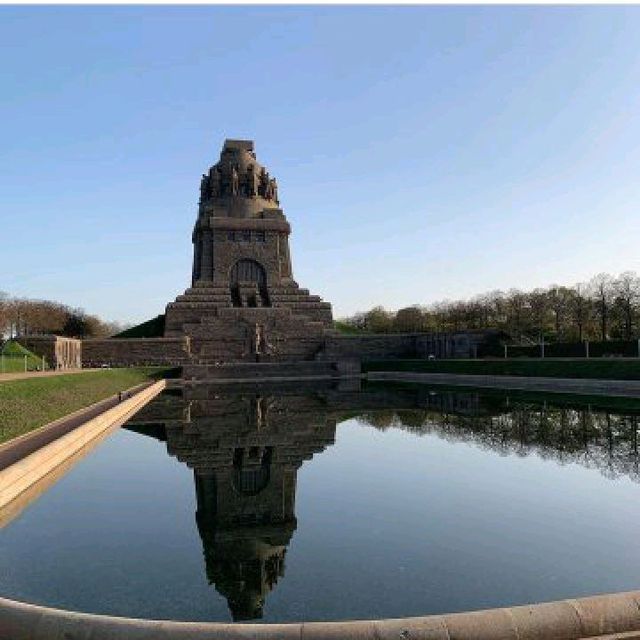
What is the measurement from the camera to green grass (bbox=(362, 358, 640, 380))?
3147 cm

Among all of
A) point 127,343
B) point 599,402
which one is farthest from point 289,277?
point 599,402

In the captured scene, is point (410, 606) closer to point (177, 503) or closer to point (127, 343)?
point (177, 503)

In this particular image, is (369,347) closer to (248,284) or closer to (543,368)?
(248,284)

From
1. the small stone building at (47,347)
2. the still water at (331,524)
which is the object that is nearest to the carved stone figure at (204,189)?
the small stone building at (47,347)

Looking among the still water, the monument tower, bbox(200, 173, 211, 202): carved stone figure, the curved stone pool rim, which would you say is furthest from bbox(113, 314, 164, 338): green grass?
the curved stone pool rim

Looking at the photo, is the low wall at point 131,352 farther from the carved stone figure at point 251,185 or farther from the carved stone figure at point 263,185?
the carved stone figure at point 263,185

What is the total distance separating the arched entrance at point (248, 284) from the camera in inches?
2608

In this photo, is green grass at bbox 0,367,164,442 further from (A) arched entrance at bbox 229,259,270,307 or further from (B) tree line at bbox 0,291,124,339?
(B) tree line at bbox 0,291,124,339

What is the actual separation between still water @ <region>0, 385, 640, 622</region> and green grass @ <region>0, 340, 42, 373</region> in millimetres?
22408

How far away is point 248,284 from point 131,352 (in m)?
16.1

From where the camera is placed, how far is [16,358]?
41531 mm

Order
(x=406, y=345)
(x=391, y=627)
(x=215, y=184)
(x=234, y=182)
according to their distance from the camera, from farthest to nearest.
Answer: (x=215, y=184) → (x=234, y=182) → (x=406, y=345) → (x=391, y=627)

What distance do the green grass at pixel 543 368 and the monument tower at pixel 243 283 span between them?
1389 cm

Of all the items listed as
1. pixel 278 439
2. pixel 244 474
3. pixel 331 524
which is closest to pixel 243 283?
pixel 278 439
